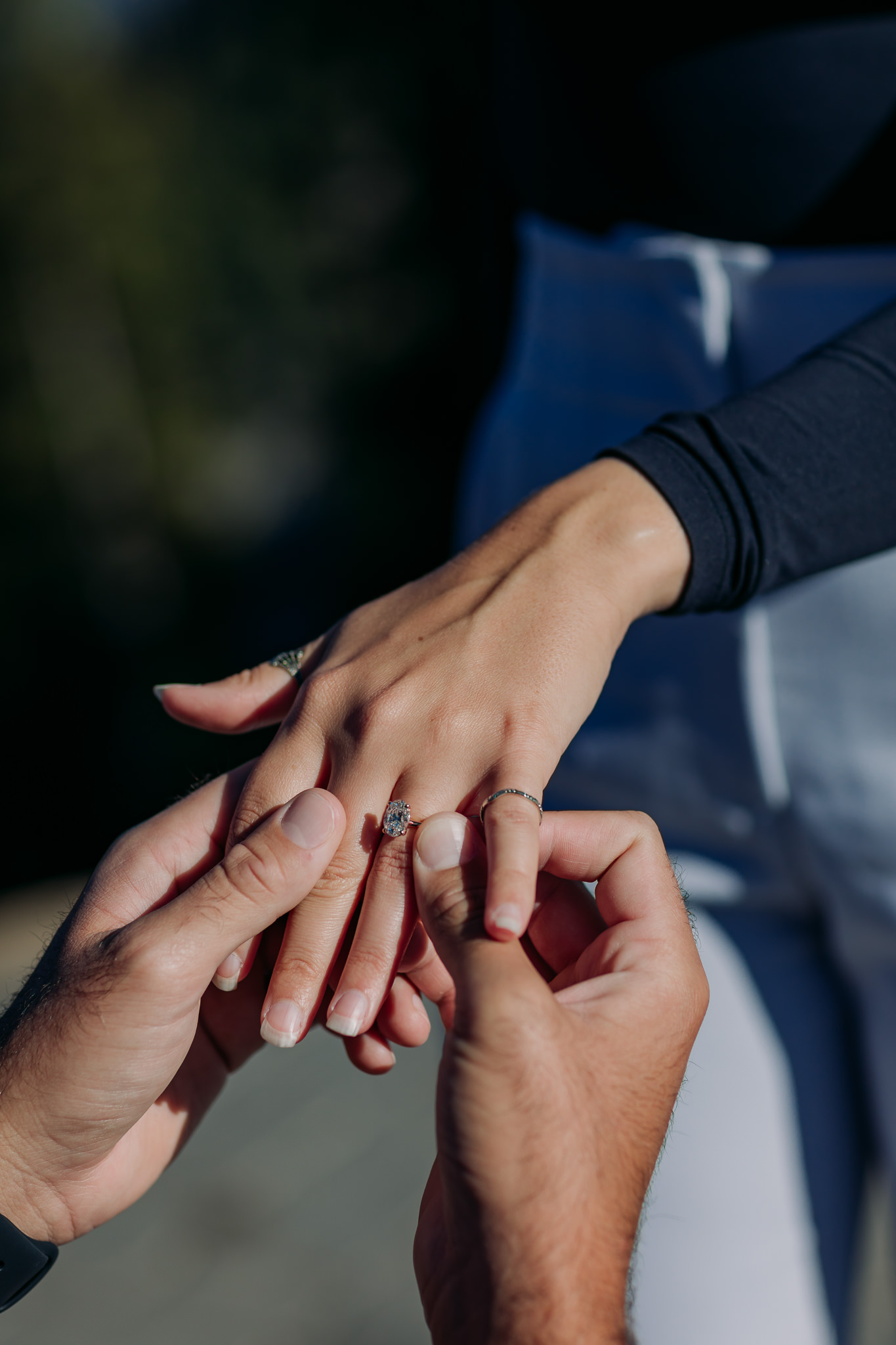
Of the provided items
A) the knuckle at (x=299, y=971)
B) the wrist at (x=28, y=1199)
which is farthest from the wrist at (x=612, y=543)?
the wrist at (x=28, y=1199)

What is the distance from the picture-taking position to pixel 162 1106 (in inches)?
44.8

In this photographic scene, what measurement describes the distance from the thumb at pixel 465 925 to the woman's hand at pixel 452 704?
0.13 ft

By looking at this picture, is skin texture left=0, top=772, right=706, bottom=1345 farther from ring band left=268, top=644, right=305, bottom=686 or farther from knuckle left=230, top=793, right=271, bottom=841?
ring band left=268, top=644, right=305, bottom=686

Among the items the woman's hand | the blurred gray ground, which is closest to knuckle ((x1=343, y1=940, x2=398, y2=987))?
the woman's hand

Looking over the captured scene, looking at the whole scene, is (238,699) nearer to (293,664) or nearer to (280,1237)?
(293,664)

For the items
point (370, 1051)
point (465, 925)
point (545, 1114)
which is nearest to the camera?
point (545, 1114)

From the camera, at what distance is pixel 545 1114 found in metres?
0.75

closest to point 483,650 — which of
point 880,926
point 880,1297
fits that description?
point 880,926

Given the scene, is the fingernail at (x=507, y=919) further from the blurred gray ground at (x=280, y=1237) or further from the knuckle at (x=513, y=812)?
the blurred gray ground at (x=280, y=1237)

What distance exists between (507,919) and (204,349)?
5.17m

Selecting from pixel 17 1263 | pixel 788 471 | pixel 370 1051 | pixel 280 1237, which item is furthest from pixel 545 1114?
pixel 280 1237

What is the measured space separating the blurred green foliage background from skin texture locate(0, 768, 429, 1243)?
3817 mm

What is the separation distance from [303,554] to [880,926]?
4609 millimetres

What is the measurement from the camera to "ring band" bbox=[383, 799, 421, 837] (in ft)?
3.21
